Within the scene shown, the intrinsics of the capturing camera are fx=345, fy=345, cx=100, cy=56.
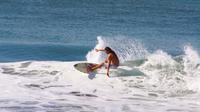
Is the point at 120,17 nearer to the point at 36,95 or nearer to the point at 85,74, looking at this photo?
the point at 85,74

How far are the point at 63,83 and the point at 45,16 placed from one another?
20.0 meters

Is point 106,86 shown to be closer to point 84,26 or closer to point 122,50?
point 122,50

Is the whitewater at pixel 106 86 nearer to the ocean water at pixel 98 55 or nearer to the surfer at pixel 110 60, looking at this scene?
the ocean water at pixel 98 55

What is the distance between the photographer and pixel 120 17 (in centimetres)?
3512

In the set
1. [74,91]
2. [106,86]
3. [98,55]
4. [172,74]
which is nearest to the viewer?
[74,91]

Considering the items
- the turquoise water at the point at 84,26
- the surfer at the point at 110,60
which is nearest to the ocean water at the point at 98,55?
the turquoise water at the point at 84,26

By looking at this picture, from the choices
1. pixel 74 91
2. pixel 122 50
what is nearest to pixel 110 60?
pixel 74 91

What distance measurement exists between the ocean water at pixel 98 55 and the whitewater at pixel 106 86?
3cm

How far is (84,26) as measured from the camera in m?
30.1

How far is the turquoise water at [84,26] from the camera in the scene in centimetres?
2359

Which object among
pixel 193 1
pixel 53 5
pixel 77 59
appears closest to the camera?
pixel 77 59

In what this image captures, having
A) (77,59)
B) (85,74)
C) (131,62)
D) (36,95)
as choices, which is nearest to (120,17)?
(77,59)

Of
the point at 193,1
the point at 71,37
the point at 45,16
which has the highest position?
the point at 193,1

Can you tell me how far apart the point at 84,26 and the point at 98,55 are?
464 inches
